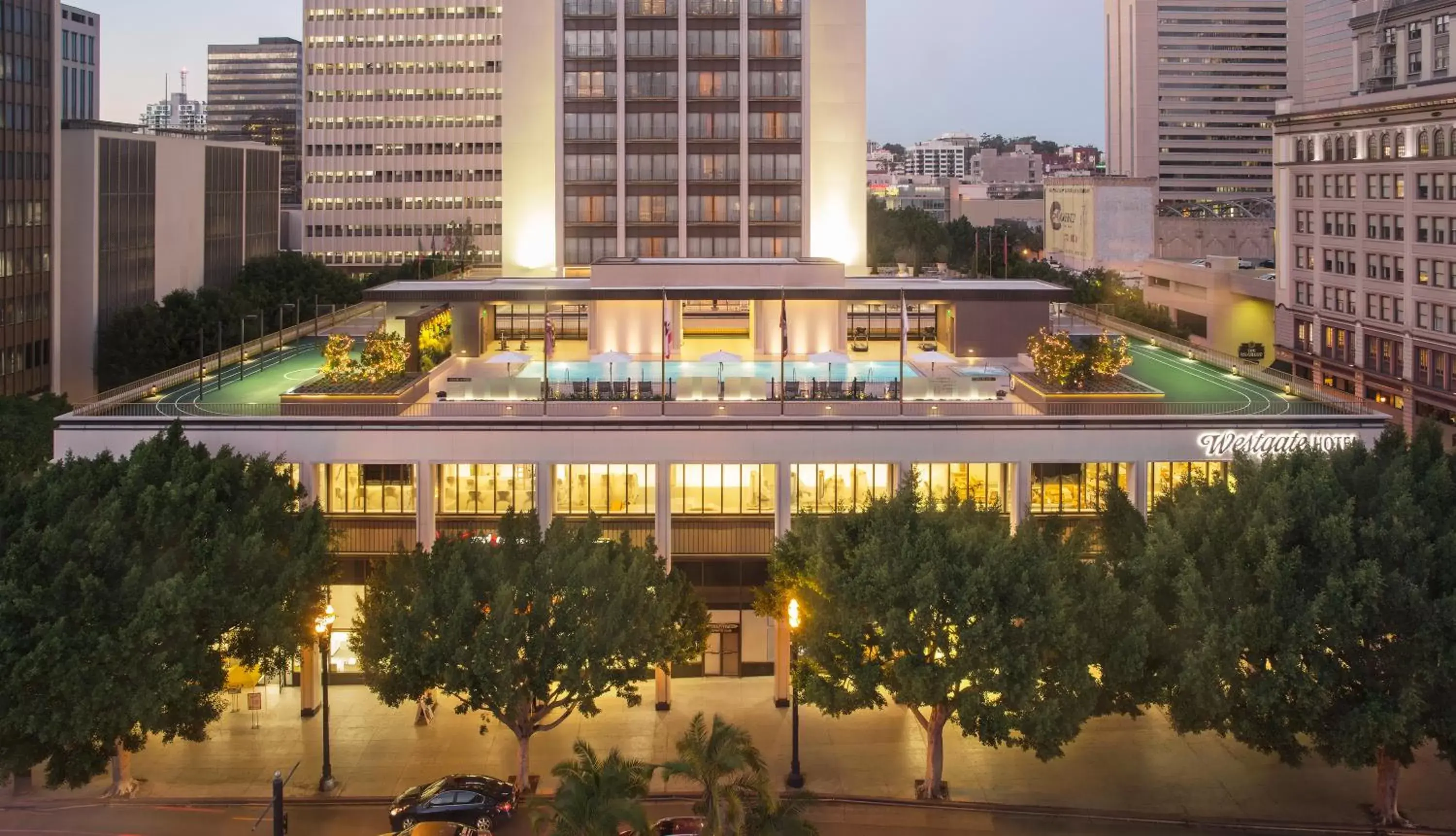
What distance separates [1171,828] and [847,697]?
399 inches

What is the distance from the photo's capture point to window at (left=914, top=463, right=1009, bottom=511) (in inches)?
2020

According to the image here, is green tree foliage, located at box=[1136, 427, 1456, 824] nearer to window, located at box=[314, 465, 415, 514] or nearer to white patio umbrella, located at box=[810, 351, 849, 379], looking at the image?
white patio umbrella, located at box=[810, 351, 849, 379]

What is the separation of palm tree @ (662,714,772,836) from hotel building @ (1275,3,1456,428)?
81962 mm

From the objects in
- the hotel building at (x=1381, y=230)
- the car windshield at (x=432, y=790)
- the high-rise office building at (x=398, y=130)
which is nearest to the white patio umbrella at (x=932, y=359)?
the car windshield at (x=432, y=790)

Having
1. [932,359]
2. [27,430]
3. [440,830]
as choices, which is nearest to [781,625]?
[440,830]

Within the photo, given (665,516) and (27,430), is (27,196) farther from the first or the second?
(665,516)

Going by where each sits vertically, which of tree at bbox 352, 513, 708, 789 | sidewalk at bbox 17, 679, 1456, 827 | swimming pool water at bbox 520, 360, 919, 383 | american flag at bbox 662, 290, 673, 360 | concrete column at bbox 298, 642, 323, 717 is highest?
american flag at bbox 662, 290, 673, 360

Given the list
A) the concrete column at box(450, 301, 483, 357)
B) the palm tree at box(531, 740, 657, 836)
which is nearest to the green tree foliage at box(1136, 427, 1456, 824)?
the palm tree at box(531, 740, 657, 836)

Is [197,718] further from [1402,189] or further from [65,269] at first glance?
[1402,189]

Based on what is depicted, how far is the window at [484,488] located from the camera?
5125cm

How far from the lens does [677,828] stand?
3700cm

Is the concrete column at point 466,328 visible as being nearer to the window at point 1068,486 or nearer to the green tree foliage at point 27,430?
the green tree foliage at point 27,430

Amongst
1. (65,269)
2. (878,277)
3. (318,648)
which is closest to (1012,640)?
(318,648)

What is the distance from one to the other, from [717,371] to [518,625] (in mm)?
A: 25998
